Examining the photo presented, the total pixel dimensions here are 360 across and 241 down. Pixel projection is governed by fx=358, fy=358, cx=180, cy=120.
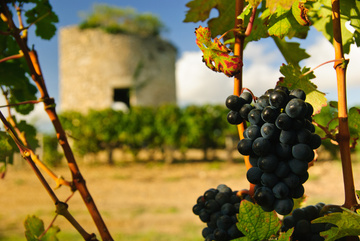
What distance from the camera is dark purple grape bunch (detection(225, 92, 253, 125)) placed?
1.84 ft

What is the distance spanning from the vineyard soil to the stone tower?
594 cm

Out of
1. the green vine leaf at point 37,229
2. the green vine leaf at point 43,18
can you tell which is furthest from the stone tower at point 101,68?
the green vine leaf at point 37,229

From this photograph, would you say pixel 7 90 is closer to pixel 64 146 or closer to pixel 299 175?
pixel 64 146

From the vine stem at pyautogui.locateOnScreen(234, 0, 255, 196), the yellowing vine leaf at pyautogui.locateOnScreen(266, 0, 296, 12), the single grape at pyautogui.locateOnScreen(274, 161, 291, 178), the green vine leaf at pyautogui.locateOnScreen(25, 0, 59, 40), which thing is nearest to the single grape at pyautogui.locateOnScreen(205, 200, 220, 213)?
the vine stem at pyautogui.locateOnScreen(234, 0, 255, 196)

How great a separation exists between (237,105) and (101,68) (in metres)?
15.9

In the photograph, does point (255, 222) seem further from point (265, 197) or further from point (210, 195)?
point (210, 195)

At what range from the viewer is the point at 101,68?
15844 millimetres

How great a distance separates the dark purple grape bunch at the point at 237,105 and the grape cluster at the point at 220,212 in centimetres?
19

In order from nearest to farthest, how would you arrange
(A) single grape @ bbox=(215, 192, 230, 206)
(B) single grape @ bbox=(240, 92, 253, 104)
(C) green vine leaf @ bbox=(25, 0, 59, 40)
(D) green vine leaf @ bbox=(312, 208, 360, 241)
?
1. (D) green vine leaf @ bbox=(312, 208, 360, 241)
2. (B) single grape @ bbox=(240, 92, 253, 104)
3. (A) single grape @ bbox=(215, 192, 230, 206)
4. (C) green vine leaf @ bbox=(25, 0, 59, 40)

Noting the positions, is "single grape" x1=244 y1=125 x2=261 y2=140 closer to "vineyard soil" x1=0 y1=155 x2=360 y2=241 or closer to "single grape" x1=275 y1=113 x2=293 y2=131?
"single grape" x1=275 y1=113 x2=293 y2=131

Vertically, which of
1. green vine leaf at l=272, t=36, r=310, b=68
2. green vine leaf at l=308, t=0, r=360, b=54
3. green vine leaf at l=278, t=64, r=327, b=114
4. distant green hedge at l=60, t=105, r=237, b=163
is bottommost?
green vine leaf at l=278, t=64, r=327, b=114

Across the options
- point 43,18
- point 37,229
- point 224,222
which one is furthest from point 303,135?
point 43,18

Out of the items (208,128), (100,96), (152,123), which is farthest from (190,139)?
(100,96)

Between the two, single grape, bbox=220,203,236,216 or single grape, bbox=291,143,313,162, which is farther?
single grape, bbox=220,203,236,216
